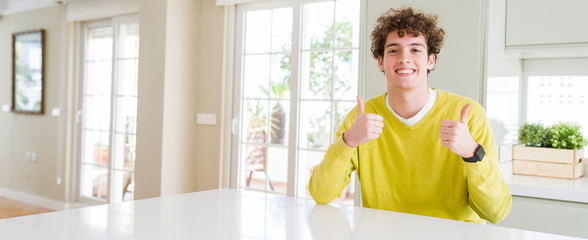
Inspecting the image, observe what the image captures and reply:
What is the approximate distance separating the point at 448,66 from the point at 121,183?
12.0 feet

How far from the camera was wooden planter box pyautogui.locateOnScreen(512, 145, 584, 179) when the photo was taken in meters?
2.48

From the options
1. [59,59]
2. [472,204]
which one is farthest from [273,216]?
[59,59]

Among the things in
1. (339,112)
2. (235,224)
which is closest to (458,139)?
(235,224)

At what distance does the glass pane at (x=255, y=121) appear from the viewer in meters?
4.15

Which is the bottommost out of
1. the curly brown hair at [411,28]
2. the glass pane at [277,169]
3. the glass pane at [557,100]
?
the glass pane at [277,169]

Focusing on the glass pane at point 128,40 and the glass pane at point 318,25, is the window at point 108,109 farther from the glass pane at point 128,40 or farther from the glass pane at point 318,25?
the glass pane at point 318,25

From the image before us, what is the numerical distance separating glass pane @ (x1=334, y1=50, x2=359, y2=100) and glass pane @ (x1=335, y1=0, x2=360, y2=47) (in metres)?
0.10

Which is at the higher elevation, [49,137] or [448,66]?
[448,66]

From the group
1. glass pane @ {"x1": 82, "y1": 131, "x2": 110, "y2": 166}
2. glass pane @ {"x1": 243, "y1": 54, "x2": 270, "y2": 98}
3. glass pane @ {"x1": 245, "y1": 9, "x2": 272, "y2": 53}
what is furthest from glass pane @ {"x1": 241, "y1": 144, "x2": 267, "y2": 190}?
glass pane @ {"x1": 82, "y1": 131, "x2": 110, "y2": 166}

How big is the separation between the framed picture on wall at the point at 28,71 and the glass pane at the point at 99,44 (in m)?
0.75

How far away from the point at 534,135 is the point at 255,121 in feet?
7.36

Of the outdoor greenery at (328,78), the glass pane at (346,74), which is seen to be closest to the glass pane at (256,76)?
the outdoor greenery at (328,78)

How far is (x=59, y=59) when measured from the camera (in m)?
5.49

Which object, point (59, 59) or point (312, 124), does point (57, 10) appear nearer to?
Answer: point (59, 59)
